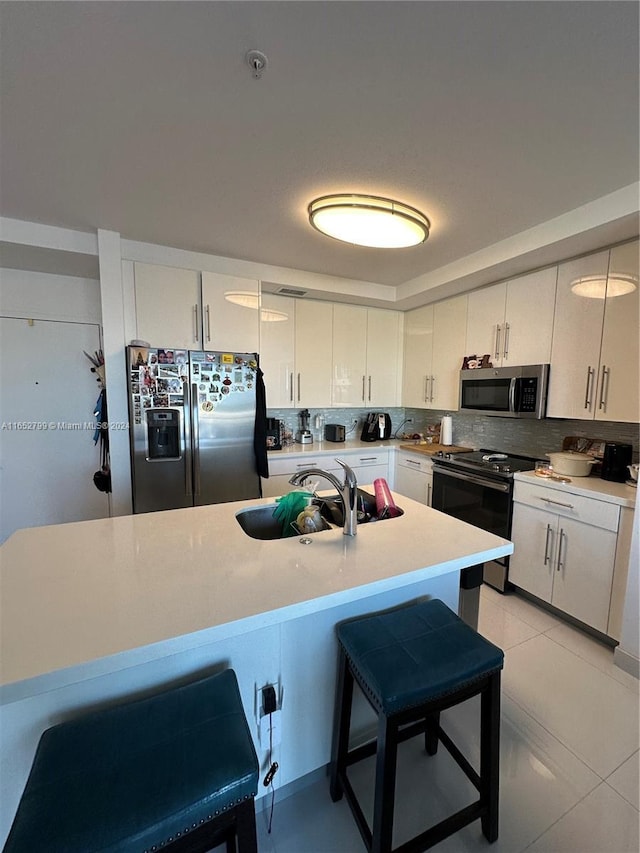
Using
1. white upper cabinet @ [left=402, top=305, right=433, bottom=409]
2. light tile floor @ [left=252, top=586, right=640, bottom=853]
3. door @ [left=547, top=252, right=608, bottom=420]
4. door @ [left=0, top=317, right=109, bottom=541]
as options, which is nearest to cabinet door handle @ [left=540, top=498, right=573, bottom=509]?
door @ [left=547, top=252, right=608, bottom=420]

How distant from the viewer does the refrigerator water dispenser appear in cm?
243

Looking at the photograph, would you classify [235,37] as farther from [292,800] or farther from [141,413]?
[292,800]

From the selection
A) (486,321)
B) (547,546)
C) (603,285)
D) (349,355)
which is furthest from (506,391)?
(349,355)

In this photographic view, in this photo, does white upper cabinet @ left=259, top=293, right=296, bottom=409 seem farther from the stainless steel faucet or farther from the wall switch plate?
the wall switch plate

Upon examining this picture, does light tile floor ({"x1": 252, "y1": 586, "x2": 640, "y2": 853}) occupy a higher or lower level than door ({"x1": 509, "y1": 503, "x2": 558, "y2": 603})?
lower

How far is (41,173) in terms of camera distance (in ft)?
5.60

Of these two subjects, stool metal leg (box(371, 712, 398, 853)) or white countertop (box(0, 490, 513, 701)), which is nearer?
white countertop (box(0, 490, 513, 701))

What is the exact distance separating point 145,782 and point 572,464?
2.62 meters

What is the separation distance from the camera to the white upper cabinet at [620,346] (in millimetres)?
2020

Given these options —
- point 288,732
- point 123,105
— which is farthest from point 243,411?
point 288,732

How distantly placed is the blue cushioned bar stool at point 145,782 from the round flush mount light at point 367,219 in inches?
80.7

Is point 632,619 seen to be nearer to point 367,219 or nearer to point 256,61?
point 367,219

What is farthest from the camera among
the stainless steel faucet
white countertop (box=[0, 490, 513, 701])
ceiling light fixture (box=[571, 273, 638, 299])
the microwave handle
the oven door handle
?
the microwave handle

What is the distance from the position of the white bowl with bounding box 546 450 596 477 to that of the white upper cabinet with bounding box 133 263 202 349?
2703 millimetres
